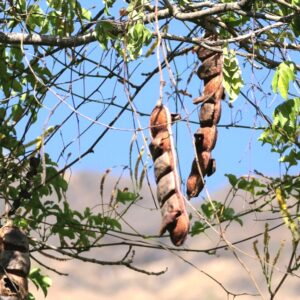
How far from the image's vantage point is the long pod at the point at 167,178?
9.82 ft

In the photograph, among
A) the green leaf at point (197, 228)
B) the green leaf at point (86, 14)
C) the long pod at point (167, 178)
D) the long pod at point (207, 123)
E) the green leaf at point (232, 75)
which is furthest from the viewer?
the green leaf at point (197, 228)

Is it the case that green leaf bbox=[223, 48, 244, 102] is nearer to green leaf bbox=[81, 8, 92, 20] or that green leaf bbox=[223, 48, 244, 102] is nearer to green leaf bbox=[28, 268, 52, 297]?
green leaf bbox=[81, 8, 92, 20]

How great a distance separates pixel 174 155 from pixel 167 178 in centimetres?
9

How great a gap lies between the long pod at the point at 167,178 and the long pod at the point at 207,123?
218mm

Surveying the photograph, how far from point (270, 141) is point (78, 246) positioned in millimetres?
1342

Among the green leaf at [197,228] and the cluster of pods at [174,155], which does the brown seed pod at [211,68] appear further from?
the green leaf at [197,228]

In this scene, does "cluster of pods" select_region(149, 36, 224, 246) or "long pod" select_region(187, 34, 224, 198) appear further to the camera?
"long pod" select_region(187, 34, 224, 198)

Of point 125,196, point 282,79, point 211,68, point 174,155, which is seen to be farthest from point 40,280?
point 174,155

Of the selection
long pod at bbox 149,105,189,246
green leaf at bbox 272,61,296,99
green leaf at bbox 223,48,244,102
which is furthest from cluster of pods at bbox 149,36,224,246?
green leaf at bbox 272,61,296,99

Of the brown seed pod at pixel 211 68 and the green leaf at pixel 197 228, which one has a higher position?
the green leaf at pixel 197 228

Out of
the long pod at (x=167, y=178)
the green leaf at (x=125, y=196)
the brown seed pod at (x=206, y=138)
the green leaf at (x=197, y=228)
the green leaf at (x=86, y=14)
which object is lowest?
the long pod at (x=167, y=178)

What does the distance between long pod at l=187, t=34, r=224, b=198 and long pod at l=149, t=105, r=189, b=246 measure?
218 millimetres

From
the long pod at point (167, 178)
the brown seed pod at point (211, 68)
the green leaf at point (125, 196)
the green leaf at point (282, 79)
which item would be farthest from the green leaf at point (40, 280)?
the long pod at point (167, 178)

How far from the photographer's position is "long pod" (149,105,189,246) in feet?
9.82
